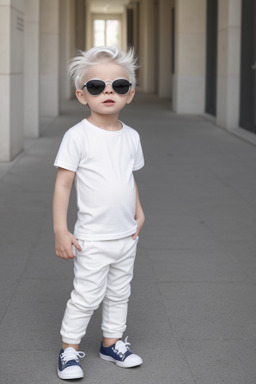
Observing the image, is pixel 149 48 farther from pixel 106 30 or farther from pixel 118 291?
pixel 106 30

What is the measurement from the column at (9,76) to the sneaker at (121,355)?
21.7 feet

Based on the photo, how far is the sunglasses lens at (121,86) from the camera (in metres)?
2.96

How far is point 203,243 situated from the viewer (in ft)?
18.2

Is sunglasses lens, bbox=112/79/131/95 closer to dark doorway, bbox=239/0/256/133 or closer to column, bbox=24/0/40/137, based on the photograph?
column, bbox=24/0/40/137

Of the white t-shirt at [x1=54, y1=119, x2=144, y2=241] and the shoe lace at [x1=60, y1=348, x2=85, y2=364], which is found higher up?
the white t-shirt at [x1=54, y1=119, x2=144, y2=241]

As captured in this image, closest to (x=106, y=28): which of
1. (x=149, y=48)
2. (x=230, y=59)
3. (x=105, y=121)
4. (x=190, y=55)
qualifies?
(x=149, y=48)

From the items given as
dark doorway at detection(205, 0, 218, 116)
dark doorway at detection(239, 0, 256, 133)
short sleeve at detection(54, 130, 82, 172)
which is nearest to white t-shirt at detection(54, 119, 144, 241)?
short sleeve at detection(54, 130, 82, 172)

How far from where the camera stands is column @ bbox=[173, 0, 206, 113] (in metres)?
18.7

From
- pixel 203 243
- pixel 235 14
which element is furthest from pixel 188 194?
pixel 235 14

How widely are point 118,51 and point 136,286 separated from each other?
182cm

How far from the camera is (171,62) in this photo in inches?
1016

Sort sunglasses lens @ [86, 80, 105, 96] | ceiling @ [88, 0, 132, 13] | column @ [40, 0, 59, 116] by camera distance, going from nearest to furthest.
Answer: sunglasses lens @ [86, 80, 105, 96] < column @ [40, 0, 59, 116] < ceiling @ [88, 0, 132, 13]

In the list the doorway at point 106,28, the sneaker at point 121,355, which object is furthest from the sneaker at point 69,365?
the doorway at point 106,28

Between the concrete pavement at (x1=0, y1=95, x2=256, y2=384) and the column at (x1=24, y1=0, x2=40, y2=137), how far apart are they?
366 centimetres
